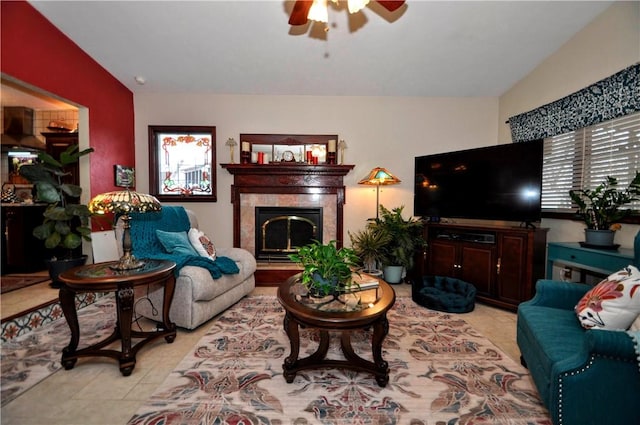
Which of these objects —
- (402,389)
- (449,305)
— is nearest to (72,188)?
(402,389)

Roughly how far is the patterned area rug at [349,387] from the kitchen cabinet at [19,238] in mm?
3110

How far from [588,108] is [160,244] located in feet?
13.9

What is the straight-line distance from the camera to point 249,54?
3.26 meters

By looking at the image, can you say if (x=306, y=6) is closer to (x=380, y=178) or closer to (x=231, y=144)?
(x=380, y=178)

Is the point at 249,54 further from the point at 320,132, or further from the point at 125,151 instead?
the point at 125,151

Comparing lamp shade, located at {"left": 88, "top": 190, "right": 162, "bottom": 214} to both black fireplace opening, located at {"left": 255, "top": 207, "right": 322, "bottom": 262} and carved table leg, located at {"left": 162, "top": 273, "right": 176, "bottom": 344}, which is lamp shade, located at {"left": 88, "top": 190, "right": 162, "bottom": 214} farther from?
black fireplace opening, located at {"left": 255, "top": 207, "right": 322, "bottom": 262}

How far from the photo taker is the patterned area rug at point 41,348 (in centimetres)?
172

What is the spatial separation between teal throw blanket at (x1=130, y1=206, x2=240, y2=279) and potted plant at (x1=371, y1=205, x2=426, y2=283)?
2002 millimetres

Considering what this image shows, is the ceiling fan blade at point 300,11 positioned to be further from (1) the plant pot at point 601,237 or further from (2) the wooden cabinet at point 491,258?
(1) the plant pot at point 601,237

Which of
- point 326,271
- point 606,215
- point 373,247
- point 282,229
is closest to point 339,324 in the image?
point 326,271

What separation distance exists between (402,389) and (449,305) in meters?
1.43

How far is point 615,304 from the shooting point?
1.35 meters

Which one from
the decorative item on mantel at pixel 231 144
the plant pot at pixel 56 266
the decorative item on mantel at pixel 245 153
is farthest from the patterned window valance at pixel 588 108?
the plant pot at pixel 56 266

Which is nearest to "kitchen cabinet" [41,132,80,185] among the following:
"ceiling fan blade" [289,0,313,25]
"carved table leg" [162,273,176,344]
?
"carved table leg" [162,273,176,344]
